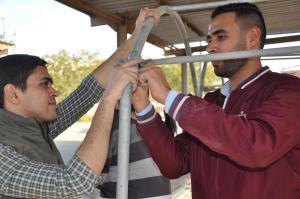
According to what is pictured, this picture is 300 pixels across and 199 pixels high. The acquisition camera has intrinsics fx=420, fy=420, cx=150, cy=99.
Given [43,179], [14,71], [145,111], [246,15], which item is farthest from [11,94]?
[246,15]

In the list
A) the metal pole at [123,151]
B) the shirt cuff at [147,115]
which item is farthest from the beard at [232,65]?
the metal pole at [123,151]

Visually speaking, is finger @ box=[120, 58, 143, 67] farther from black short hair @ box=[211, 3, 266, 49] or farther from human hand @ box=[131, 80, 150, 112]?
black short hair @ box=[211, 3, 266, 49]

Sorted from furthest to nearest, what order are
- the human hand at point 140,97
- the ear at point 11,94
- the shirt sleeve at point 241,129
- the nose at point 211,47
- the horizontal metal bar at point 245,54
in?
the ear at point 11,94 → the nose at point 211,47 → the human hand at point 140,97 → the shirt sleeve at point 241,129 → the horizontal metal bar at point 245,54

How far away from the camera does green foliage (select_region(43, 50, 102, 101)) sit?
35688 millimetres

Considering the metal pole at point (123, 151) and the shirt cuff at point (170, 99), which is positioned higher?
the shirt cuff at point (170, 99)

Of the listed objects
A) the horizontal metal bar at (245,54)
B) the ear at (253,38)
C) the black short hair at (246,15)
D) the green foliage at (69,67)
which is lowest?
the green foliage at (69,67)

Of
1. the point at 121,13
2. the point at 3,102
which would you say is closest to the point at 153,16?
the point at 3,102

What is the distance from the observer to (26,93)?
2146 mm

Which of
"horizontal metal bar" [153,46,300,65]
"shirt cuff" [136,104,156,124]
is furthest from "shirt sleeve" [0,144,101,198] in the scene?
"horizontal metal bar" [153,46,300,65]

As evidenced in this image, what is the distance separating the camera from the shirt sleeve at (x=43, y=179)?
169 cm

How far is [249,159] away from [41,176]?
2.94 feet

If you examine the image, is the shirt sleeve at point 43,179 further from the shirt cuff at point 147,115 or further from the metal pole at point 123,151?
the metal pole at point 123,151

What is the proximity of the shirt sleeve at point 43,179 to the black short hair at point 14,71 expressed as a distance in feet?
1.40

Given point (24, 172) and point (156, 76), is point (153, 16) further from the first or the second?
point (24, 172)
